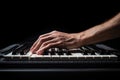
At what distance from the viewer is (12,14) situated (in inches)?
75.3

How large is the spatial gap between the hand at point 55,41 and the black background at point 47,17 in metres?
0.66

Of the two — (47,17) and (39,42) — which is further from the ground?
(47,17)

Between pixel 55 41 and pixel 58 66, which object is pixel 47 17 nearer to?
pixel 55 41

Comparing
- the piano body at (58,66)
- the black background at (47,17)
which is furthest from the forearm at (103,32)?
the black background at (47,17)

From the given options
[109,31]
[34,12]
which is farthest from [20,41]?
[109,31]

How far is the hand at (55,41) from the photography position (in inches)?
Result: 47.3

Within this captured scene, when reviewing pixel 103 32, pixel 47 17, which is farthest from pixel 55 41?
pixel 47 17

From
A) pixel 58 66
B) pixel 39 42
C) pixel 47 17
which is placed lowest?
pixel 58 66

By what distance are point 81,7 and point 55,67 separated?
1096 millimetres

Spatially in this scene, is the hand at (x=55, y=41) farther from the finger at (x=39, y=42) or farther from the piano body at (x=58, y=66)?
the piano body at (x=58, y=66)

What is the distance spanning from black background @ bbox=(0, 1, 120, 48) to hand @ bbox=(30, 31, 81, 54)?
664mm

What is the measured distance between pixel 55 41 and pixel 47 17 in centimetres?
73

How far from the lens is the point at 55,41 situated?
49.0 inches
